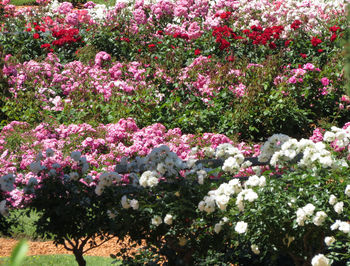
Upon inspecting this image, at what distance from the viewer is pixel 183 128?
6.69 m

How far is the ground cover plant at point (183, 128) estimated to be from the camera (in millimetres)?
3406

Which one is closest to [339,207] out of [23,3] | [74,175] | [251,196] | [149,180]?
[251,196]

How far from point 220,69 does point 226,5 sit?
3.03m

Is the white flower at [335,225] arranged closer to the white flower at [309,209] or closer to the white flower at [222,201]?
the white flower at [309,209]

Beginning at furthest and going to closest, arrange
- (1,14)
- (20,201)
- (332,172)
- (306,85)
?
1. (1,14)
2. (306,85)
3. (20,201)
4. (332,172)

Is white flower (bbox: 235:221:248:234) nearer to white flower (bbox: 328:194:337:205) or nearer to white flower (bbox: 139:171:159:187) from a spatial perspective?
white flower (bbox: 328:194:337:205)

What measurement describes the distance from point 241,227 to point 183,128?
360cm

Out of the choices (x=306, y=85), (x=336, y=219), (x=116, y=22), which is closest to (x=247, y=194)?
(x=336, y=219)

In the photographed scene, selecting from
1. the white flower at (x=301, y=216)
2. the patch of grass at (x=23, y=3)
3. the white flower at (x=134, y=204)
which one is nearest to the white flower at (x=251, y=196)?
the white flower at (x=301, y=216)

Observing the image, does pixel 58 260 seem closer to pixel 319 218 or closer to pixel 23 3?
pixel 319 218

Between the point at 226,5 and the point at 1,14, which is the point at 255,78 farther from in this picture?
the point at 1,14

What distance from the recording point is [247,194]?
3.25m

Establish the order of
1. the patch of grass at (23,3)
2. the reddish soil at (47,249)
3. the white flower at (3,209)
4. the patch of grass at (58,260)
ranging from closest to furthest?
the white flower at (3,209), the patch of grass at (58,260), the reddish soil at (47,249), the patch of grass at (23,3)

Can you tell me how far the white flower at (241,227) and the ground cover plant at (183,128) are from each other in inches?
0.6
